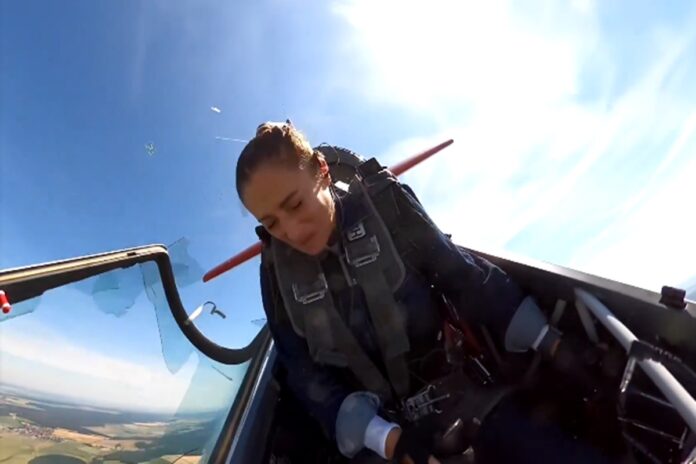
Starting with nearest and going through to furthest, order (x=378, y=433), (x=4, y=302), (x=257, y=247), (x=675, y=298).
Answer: (x=4, y=302) → (x=675, y=298) → (x=378, y=433) → (x=257, y=247)

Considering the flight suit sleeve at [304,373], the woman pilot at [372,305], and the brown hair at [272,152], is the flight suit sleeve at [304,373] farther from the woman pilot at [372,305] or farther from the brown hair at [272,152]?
the brown hair at [272,152]

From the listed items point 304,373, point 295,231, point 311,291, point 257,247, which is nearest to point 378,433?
point 304,373

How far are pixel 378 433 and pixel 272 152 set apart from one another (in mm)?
915

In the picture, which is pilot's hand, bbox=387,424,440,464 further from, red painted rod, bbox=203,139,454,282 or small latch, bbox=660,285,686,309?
red painted rod, bbox=203,139,454,282

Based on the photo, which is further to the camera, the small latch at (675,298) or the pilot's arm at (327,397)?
the pilot's arm at (327,397)

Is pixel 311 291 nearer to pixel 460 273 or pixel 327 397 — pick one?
pixel 327 397

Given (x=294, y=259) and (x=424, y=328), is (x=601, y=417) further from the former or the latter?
(x=294, y=259)

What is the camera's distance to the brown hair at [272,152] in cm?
142

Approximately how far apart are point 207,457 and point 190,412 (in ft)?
0.71

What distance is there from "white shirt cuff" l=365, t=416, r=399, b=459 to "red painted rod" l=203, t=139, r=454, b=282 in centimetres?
329

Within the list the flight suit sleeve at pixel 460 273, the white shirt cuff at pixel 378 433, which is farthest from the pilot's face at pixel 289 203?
the white shirt cuff at pixel 378 433

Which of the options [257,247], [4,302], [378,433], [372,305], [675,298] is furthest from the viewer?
[257,247]

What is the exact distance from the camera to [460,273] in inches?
59.2

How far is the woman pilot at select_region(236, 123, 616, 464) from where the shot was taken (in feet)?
4.59
